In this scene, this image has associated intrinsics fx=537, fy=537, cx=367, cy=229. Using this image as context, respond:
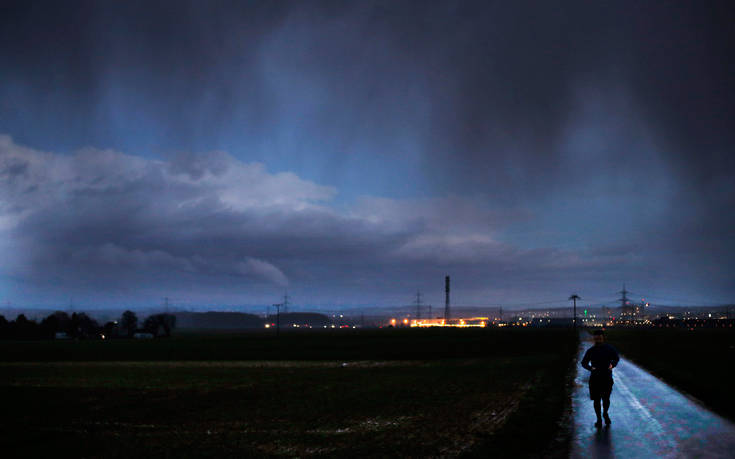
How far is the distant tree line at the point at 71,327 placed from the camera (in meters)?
140

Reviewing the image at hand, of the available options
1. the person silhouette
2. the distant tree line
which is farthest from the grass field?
the distant tree line

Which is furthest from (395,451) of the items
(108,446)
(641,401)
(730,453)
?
(641,401)

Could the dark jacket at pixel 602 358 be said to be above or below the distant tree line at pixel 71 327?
above

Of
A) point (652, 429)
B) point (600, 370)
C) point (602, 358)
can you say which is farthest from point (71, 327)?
point (652, 429)

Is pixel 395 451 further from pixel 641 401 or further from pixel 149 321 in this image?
pixel 149 321

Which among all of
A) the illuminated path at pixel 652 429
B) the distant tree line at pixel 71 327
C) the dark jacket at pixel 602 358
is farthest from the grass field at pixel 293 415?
the distant tree line at pixel 71 327

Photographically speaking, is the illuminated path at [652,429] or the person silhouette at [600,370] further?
the person silhouette at [600,370]

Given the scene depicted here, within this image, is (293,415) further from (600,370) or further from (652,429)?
(652,429)

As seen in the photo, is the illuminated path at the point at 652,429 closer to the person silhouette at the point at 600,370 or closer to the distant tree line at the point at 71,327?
the person silhouette at the point at 600,370

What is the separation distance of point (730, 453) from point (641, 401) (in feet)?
26.5

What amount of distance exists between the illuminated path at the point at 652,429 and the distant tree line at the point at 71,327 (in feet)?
498

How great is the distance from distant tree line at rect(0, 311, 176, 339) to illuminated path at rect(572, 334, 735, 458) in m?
152

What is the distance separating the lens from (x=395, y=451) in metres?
13.0

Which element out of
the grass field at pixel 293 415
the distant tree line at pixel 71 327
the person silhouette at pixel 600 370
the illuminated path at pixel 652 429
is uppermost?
the person silhouette at pixel 600 370
